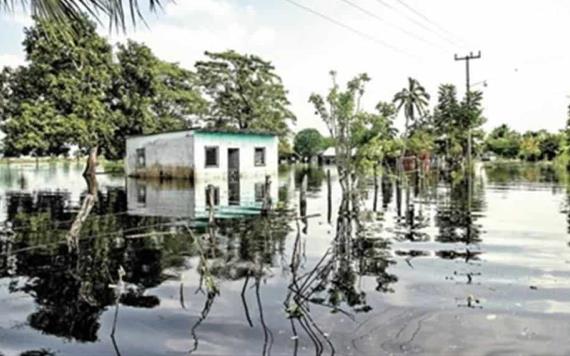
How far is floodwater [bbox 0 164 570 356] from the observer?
6.07 meters

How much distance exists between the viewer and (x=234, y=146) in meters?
37.2

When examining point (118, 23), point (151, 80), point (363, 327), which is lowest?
point (363, 327)

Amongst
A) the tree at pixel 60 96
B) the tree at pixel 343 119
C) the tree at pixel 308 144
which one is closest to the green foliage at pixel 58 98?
the tree at pixel 60 96

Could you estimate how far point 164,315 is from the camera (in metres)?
7.01

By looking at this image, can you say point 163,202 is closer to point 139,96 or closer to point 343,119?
point 343,119

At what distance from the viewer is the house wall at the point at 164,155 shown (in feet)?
115

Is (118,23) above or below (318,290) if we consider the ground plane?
above

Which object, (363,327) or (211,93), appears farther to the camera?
(211,93)

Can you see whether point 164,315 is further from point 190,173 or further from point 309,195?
point 190,173

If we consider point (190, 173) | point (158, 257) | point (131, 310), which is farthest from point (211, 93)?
point (131, 310)

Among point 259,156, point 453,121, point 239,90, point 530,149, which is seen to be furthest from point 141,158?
point 530,149

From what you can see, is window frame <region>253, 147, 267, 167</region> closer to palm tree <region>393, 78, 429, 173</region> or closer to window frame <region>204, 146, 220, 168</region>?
window frame <region>204, 146, 220, 168</region>

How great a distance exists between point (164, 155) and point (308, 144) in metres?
53.3

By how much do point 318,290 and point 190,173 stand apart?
27467 mm
